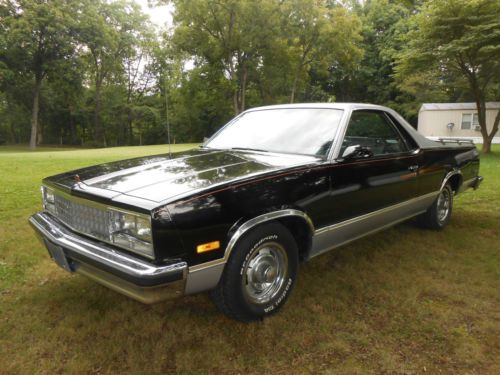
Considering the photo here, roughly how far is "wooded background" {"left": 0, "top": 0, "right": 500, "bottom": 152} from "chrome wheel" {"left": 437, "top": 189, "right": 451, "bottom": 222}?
1275 centimetres

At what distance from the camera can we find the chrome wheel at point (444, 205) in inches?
190

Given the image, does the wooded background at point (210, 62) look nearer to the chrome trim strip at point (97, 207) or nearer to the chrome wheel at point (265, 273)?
the chrome wheel at point (265, 273)

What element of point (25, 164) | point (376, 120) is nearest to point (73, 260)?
point (376, 120)

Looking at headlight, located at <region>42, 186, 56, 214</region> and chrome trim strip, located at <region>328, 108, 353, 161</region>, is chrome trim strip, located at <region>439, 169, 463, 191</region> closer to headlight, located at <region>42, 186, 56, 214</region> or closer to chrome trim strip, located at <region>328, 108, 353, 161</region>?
chrome trim strip, located at <region>328, 108, 353, 161</region>

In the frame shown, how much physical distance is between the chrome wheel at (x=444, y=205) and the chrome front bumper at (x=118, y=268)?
3889 mm

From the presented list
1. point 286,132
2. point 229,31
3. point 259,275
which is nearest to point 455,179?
point 286,132

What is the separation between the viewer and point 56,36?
104 ft

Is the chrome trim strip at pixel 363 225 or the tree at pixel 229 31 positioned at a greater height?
Answer: the tree at pixel 229 31

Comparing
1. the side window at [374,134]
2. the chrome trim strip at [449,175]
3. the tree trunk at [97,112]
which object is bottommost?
the chrome trim strip at [449,175]

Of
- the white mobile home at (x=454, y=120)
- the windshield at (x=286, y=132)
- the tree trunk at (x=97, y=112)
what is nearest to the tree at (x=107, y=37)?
the tree trunk at (x=97, y=112)

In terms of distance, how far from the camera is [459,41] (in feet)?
47.3

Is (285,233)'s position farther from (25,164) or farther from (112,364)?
(25,164)

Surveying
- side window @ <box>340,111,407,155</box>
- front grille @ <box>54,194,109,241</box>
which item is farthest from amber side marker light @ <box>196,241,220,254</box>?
side window @ <box>340,111,407,155</box>

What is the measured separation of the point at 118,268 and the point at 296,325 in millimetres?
1318
